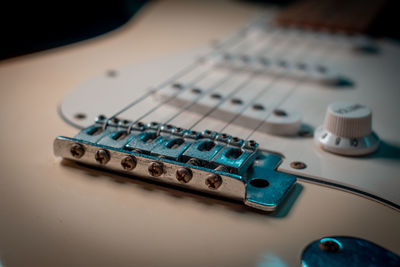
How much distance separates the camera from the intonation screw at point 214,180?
2.16 ft

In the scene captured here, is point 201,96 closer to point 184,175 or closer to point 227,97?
point 227,97

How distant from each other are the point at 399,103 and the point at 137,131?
2.03ft

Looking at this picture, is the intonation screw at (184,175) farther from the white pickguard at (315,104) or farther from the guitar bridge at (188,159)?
the white pickguard at (315,104)

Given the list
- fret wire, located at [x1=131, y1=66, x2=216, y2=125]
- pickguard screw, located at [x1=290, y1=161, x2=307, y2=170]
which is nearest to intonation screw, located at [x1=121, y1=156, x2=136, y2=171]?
fret wire, located at [x1=131, y1=66, x2=216, y2=125]

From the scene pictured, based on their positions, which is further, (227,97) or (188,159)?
(227,97)

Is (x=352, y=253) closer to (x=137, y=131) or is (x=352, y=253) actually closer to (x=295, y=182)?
(x=295, y=182)

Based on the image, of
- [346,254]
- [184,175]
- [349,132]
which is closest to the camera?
[346,254]

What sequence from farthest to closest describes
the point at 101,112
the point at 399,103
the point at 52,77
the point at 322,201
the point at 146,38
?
the point at 146,38 → the point at 52,77 → the point at 399,103 → the point at 101,112 → the point at 322,201

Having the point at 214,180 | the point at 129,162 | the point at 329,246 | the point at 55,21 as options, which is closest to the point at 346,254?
the point at 329,246

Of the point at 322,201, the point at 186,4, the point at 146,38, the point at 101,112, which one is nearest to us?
the point at 322,201

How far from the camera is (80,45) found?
1.43 m

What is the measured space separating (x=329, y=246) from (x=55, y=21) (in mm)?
2518

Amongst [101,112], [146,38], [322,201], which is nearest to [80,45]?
[146,38]

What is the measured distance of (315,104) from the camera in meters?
1.01
